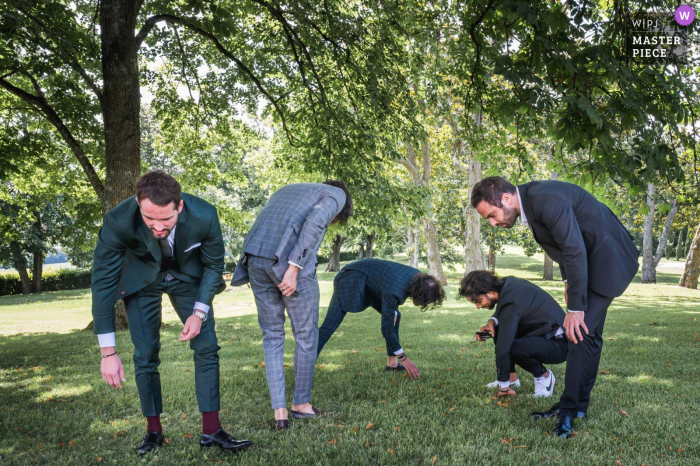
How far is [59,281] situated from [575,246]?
121 feet

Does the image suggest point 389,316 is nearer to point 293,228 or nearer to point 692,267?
point 293,228

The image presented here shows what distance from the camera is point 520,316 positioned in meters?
4.54

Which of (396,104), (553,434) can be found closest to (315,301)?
(553,434)

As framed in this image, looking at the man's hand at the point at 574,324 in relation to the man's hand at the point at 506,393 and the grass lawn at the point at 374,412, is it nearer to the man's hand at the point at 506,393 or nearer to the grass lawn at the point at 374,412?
the grass lawn at the point at 374,412

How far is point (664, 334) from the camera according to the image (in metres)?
8.62

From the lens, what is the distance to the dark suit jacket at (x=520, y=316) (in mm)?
4496

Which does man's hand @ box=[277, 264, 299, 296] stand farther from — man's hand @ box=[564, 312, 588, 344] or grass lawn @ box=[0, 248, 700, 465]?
man's hand @ box=[564, 312, 588, 344]

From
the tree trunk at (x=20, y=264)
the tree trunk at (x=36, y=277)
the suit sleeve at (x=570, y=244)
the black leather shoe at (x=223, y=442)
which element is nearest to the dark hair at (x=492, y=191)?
the suit sleeve at (x=570, y=244)

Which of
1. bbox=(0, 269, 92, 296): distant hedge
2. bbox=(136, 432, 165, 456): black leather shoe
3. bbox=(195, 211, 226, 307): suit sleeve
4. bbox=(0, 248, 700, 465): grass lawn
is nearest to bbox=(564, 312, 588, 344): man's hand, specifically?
bbox=(0, 248, 700, 465): grass lawn

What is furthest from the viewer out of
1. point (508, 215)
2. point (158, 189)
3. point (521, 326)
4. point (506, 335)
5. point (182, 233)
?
point (521, 326)

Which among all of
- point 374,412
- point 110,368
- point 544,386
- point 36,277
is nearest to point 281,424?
point 374,412

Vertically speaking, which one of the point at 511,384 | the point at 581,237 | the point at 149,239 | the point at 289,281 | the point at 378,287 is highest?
the point at 149,239

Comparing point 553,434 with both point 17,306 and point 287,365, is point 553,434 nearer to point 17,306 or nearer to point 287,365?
point 287,365

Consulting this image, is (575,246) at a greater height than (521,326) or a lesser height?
greater
